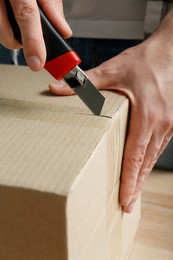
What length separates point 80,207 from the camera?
427 mm

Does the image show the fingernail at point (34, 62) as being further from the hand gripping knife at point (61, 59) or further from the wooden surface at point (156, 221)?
the wooden surface at point (156, 221)

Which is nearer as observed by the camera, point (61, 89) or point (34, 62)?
point (34, 62)

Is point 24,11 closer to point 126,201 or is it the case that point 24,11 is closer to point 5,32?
point 5,32

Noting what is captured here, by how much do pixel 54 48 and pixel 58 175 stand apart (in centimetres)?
20

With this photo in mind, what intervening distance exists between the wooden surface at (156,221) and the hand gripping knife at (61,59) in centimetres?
34

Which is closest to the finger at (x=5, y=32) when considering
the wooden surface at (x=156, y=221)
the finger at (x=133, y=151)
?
the finger at (x=133, y=151)

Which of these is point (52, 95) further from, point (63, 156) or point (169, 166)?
point (169, 166)

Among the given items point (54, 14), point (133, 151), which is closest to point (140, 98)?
point (133, 151)

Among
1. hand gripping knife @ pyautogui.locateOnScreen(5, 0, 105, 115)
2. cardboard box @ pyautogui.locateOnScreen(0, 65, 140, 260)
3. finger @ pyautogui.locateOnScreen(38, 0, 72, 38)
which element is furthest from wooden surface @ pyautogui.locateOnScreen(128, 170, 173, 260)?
finger @ pyautogui.locateOnScreen(38, 0, 72, 38)

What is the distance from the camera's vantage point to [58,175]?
418 mm

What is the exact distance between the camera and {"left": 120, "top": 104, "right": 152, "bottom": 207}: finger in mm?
626

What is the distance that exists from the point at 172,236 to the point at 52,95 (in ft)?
1.28

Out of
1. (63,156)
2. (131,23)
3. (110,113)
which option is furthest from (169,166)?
(63,156)

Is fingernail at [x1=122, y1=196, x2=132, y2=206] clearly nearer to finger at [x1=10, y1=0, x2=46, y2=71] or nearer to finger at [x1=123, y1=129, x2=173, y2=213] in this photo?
finger at [x1=123, y1=129, x2=173, y2=213]
